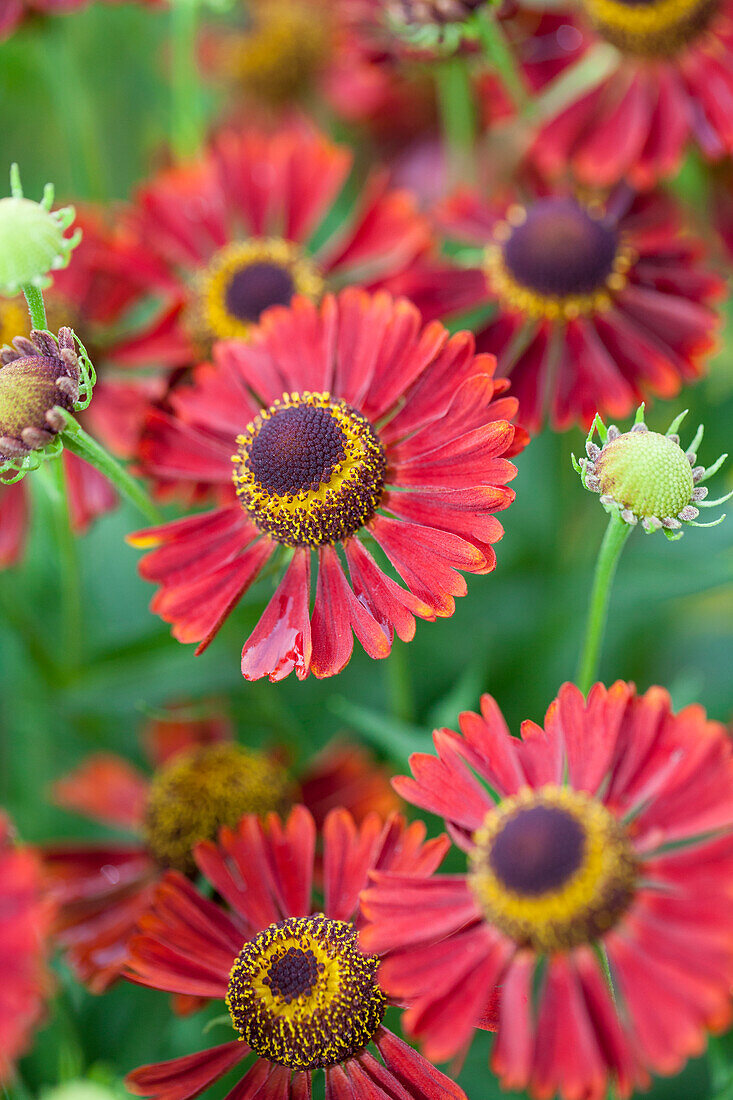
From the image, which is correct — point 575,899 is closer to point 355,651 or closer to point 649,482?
point 649,482

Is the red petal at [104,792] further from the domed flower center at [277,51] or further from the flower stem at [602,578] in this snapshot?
the domed flower center at [277,51]

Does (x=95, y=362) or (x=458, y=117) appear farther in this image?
(x=458, y=117)

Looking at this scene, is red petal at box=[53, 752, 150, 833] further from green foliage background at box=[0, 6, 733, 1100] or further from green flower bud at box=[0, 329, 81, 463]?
green flower bud at box=[0, 329, 81, 463]

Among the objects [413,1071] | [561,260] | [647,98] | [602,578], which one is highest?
[647,98]

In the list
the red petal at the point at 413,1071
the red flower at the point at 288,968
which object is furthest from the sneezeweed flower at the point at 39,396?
the red petal at the point at 413,1071

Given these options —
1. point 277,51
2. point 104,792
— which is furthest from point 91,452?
point 277,51

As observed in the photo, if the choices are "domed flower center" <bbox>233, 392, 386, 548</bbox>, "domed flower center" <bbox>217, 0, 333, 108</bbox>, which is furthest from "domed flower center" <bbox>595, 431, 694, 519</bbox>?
"domed flower center" <bbox>217, 0, 333, 108</bbox>
